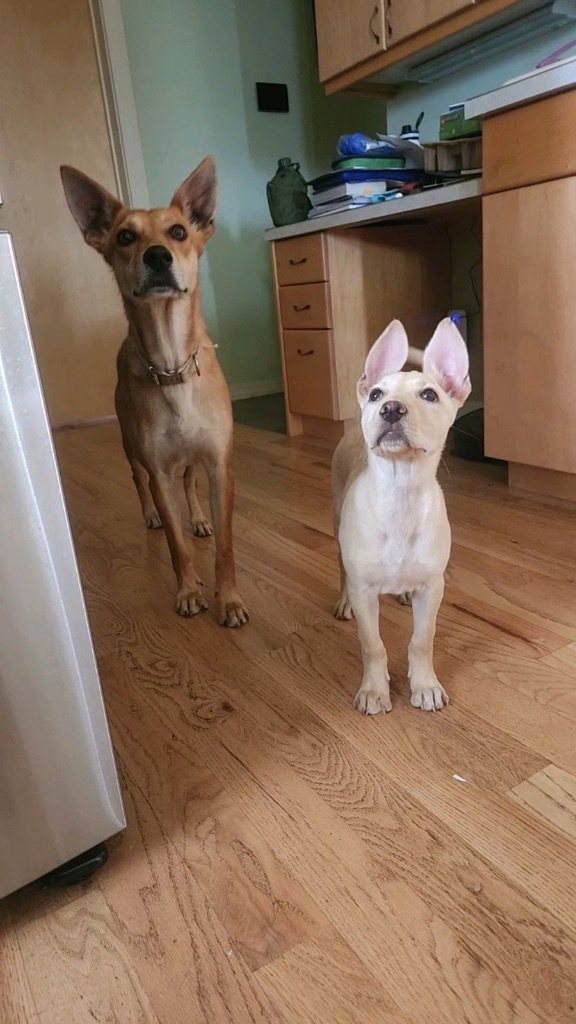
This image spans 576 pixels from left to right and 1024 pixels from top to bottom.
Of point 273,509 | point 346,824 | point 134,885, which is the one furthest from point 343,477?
point 273,509

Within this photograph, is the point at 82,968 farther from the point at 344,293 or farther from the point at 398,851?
the point at 344,293

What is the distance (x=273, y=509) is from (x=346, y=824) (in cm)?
131

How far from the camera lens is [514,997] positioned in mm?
603

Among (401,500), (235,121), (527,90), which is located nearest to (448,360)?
(401,500)

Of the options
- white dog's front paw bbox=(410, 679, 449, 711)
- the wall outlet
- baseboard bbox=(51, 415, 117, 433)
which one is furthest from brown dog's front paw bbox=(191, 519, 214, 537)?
baseboard bbox=(51, 415, 117, 433)

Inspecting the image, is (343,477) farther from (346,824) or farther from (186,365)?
(346,824)

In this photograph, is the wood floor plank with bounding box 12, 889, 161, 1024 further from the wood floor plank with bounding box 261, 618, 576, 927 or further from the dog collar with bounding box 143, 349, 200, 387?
the dog collar with bounding box 143, 349, 200, 387

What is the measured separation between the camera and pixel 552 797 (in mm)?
831

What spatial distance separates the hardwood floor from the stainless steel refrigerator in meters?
0.10

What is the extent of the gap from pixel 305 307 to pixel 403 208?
671 millimetres

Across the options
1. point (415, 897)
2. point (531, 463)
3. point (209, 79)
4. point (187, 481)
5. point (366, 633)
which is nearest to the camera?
point (415, 897)

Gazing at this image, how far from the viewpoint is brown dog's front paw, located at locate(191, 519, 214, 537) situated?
6.51 ft

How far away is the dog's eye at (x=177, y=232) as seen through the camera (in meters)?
1.42

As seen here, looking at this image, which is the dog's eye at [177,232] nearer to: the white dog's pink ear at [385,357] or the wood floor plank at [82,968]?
the white dog's pink ear at [385,357]
